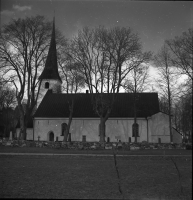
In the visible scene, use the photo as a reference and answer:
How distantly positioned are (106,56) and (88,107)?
19461 millimetres

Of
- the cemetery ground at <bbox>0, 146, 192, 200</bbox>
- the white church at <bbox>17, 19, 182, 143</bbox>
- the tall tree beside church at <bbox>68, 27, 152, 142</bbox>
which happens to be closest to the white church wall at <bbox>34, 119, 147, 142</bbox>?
the white church at <bbox>17, 19, 182, 143</bbox>

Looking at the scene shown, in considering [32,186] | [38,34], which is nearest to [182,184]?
[32,186]

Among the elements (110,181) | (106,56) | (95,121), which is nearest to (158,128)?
(95,121)

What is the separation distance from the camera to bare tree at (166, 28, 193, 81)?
3.74 metres

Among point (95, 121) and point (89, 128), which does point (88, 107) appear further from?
point (89, 128)

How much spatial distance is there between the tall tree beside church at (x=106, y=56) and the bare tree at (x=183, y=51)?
4.26 feet

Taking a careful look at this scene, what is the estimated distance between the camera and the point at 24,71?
14.5 metres

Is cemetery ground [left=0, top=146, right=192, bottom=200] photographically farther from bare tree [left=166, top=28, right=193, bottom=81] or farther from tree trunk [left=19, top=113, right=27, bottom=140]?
tree trunk [left=19, top=113, right=27, bottom=140]

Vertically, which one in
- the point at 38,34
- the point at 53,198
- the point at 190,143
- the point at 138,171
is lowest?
the point at 53,198

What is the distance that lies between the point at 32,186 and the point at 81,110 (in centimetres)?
2448

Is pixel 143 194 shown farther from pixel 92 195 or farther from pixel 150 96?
pixel 150 96

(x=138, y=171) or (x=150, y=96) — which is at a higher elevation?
(x=150, y=96)

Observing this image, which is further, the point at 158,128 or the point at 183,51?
the point at 158,128

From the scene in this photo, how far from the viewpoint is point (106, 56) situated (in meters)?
9.82
